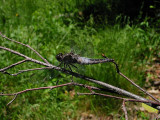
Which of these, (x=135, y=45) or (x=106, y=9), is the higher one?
(x=106, y=9)

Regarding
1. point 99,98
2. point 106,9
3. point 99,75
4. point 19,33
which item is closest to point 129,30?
point 106,9

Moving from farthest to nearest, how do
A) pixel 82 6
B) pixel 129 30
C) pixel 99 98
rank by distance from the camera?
pixel 82 6 < pixel 129 30 < pixel 99 98

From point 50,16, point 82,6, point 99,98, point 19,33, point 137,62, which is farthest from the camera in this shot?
point 82,6

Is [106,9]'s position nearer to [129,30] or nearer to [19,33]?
[129,30]

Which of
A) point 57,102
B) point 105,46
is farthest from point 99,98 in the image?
point 105,46

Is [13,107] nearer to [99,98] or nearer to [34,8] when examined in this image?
[99,98]

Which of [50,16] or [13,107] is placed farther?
[50,16]

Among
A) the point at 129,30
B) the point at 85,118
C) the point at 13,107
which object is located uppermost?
the point at 129,30
